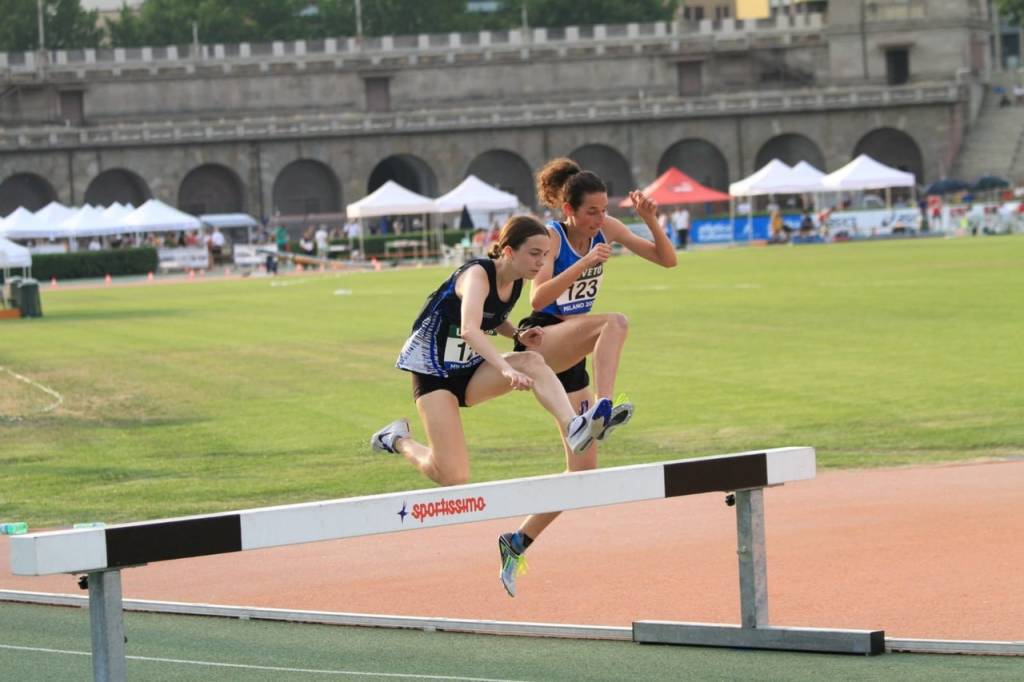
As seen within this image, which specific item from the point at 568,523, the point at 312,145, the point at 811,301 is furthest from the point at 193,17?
the point at 568,523

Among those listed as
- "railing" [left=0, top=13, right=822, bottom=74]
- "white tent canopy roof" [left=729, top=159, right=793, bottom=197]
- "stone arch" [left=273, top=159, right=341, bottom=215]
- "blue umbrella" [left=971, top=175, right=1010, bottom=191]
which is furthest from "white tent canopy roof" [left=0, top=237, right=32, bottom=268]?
"railing" [left=0, top=13, right=822, bottom=74]

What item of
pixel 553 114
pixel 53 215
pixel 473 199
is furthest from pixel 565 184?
pixel 553 114

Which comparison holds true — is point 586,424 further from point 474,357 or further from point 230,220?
point 230,220

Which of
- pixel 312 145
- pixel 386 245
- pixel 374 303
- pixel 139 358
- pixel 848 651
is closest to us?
pixel 848 651

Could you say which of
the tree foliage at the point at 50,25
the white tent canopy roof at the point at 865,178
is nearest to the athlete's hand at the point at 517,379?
the white tent canopy roof at the point at 865,178

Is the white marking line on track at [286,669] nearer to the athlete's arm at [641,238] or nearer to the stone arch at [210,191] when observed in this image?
the athlete's arm at [641,238]

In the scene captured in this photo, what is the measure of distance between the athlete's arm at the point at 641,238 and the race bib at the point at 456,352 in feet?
3.84

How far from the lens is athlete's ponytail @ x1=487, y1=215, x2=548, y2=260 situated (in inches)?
381

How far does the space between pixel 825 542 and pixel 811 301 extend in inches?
943

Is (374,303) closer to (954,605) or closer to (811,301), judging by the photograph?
(811,301)

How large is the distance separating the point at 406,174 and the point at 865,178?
42909 millimetres

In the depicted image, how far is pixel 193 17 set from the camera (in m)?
126

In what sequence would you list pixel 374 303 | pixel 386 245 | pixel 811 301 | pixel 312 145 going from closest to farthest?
pixel 811 301, pixel 374 303, pixel 386 245, pixel 312 145

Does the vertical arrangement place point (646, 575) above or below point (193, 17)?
below
